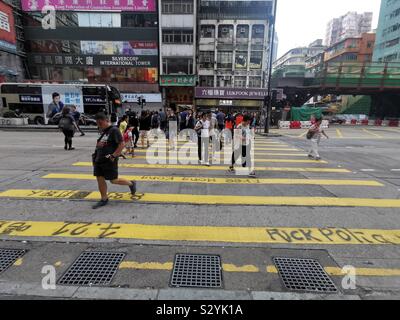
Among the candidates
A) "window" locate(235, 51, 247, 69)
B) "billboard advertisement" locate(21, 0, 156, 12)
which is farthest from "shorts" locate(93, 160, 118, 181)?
"window" locate(235, 51, 247, 69)

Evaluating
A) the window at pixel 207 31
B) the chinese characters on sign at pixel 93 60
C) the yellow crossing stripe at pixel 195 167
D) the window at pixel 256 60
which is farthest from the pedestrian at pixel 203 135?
the window at pixel 207 31

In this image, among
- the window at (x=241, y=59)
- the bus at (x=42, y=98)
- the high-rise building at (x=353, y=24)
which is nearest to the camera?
the bus at (x=42, y=98)

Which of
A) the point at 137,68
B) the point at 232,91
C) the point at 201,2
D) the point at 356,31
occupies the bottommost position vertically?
the point at 232,91

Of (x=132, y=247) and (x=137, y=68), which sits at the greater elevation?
(x=137, y=68)

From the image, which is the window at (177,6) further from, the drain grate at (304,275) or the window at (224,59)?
the drain grate at (304,275)

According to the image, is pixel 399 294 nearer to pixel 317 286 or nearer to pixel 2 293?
pixel 317 286

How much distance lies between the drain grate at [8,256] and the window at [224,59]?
3776cm

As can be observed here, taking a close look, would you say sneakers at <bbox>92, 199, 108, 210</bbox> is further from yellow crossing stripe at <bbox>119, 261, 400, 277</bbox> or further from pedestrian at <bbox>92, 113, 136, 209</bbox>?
yellow crossing stripe at <bbox>119, 261, 400, 277</bbox>

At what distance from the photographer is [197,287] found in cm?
257

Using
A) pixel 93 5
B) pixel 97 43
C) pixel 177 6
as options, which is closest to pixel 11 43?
pixel 97 43

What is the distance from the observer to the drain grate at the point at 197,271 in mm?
Result: 2627

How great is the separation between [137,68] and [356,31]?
10613 centimetres

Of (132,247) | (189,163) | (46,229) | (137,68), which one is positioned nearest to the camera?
(132,247)

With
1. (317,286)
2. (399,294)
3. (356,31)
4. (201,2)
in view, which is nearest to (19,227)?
(317,286)
